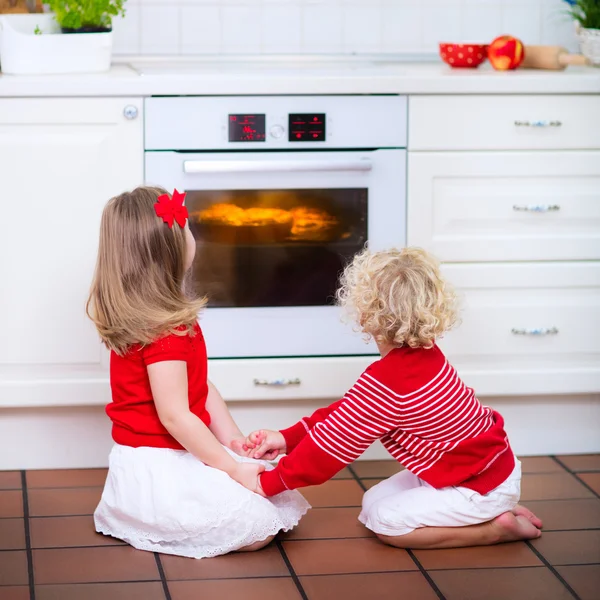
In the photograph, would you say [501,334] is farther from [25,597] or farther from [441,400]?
[25,597]

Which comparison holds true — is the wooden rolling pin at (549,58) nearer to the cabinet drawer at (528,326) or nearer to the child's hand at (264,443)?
the cabinet drawer at (528,326)

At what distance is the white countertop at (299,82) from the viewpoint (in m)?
2.43

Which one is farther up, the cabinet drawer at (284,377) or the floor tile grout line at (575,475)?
the cabinet drawer at (284,377)

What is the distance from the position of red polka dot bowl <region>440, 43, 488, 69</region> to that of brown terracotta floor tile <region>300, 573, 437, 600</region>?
58.4 inches

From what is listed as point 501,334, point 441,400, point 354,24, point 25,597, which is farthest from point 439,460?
point 354,24

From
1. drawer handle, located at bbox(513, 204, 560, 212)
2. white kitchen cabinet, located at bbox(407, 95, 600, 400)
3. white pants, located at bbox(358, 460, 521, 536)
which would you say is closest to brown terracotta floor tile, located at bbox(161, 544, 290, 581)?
white pants, located at bbox(358, 460, 521, 536)

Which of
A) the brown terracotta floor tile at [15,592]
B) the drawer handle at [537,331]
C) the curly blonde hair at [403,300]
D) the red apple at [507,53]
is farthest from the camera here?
the red apple at [507,53]

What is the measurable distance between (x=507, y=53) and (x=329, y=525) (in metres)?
1.35

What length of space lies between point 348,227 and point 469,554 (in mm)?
877

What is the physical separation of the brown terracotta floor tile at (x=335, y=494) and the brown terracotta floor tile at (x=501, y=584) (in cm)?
43

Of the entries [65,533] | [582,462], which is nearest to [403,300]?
[65,533]

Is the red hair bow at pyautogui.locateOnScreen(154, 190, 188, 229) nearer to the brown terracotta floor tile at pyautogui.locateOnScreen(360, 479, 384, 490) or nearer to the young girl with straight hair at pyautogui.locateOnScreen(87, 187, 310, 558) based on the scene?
the young girl with straight hair at pyautogui.locateOnScreen(87, 187, 310, 558)

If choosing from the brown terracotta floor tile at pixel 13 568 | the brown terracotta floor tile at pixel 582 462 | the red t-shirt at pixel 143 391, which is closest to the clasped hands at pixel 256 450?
the red t-shirt at pixel 143 391

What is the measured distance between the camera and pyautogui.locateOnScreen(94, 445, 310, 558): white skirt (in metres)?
2.05
